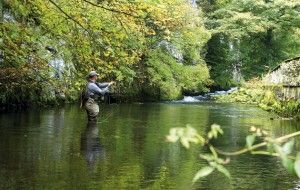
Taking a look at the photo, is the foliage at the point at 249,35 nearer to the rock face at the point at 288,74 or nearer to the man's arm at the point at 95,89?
the rock face at the point at 288,74

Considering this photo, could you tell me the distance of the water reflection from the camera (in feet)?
31.8

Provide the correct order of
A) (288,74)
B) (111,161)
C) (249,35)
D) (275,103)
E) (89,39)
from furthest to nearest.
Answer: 1. (249,35)
2. (275,103)
3. (288,74)
4. (89,39)
5. (111,161)

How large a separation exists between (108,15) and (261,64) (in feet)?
121

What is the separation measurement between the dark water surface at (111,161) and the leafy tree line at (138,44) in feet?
5.64

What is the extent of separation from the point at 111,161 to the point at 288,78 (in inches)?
455

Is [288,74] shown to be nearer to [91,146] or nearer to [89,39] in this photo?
[91,146]

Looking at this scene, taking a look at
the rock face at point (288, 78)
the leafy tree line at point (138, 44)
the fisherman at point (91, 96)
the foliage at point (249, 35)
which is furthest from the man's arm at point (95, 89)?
the foliage at point (249, 35)

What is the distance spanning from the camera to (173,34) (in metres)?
34.4

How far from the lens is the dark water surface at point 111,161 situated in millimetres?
7707

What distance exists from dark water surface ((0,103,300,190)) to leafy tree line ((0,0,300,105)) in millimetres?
1719

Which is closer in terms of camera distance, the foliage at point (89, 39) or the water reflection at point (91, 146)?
the water reflection at point (91, 146)

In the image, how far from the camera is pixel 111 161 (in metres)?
9.45

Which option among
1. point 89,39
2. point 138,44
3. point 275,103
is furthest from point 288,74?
point 89,39

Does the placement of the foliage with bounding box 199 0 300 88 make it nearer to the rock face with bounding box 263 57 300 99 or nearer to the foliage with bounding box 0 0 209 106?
the foliage with bounding box 0 0 209 106
